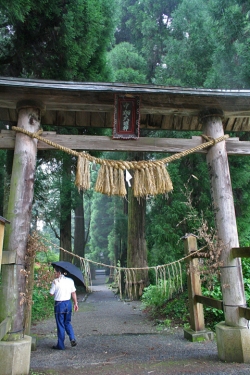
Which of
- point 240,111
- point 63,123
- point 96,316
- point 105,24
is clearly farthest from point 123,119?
point 96,316

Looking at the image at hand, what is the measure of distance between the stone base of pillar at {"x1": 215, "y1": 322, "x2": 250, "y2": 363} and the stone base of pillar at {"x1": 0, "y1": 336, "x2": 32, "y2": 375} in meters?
2.27

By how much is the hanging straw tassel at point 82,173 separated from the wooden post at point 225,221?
1756 millimetres

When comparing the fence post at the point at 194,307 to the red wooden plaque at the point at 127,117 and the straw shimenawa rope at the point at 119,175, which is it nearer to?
the straw shimenawa rope at the point at 119,175

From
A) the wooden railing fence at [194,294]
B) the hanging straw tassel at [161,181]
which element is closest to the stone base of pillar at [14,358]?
the hanging straw tassel at [161,181]

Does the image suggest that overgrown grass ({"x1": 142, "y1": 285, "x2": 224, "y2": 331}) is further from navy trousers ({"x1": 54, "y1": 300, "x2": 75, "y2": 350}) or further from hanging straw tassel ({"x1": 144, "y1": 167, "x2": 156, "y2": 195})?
hanging straw tassel ({"x1": 144, "y1": 167, "x2": 156, "y2": 195})

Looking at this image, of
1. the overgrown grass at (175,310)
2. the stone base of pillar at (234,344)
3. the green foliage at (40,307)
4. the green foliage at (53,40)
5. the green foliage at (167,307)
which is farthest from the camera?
the green foliage at (40,307)

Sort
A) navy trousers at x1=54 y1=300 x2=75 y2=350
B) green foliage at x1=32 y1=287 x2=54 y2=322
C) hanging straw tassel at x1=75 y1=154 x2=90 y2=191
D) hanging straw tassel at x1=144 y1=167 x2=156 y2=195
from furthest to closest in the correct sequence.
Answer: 1. green foliage at x1=32 y1=287 x2=54 y2=322
2. navy trousers at x1=54 y1=300 x2=75 y2=350
3. hanging straw tassel at x1=144 y1=167 x2=156 y2=195
4. hanging straw tassel at x1=75 y1=154 x2=90 y2=191

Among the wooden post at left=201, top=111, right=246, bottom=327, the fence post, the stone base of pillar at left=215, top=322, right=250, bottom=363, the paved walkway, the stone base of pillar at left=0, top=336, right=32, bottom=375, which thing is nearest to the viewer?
the stone base of pillar at left=0, top=336, right=32, bottom=375

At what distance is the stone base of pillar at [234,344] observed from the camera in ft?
11.6

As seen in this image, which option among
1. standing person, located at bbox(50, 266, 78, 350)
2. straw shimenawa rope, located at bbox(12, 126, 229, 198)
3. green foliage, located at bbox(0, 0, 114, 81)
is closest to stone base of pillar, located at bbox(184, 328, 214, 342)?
standing person, located at bbox(50, 266, 78, 350)

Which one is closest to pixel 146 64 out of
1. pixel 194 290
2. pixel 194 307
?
pixel 194 290

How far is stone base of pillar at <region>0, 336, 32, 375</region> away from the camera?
3.14 metres

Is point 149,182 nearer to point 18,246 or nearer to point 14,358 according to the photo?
point 18,246

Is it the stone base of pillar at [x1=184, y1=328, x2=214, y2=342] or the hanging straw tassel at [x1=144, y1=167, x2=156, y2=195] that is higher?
the hanging straw tassel at [x1=144, y1=167, x2=156, y2=195]
